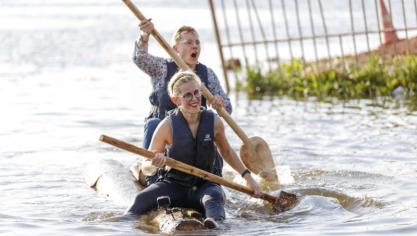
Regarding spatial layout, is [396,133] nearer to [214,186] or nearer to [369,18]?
[214,186]

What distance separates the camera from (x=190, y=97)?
8312 millimetres

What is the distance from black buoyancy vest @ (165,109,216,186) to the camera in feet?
27.7

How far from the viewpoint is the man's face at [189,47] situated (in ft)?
30.5

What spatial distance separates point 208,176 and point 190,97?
2.03 ft

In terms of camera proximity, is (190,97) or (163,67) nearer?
(190,97)

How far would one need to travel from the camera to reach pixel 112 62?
22391 mm

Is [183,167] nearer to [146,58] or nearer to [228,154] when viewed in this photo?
[228,154]

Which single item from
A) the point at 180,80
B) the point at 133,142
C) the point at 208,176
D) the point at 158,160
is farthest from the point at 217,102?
the point at 133,142

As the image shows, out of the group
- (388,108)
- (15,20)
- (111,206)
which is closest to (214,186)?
(111,206)

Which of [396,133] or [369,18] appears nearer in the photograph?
[396,133]

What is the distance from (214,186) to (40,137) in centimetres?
547

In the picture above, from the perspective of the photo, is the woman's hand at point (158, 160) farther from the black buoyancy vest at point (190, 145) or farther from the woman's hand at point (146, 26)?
the woman's hand at point (146, 26)

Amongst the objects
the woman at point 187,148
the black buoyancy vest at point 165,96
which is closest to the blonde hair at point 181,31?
the black buoyancy vest at point 165,96

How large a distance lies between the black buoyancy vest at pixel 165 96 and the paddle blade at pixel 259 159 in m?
1.10
